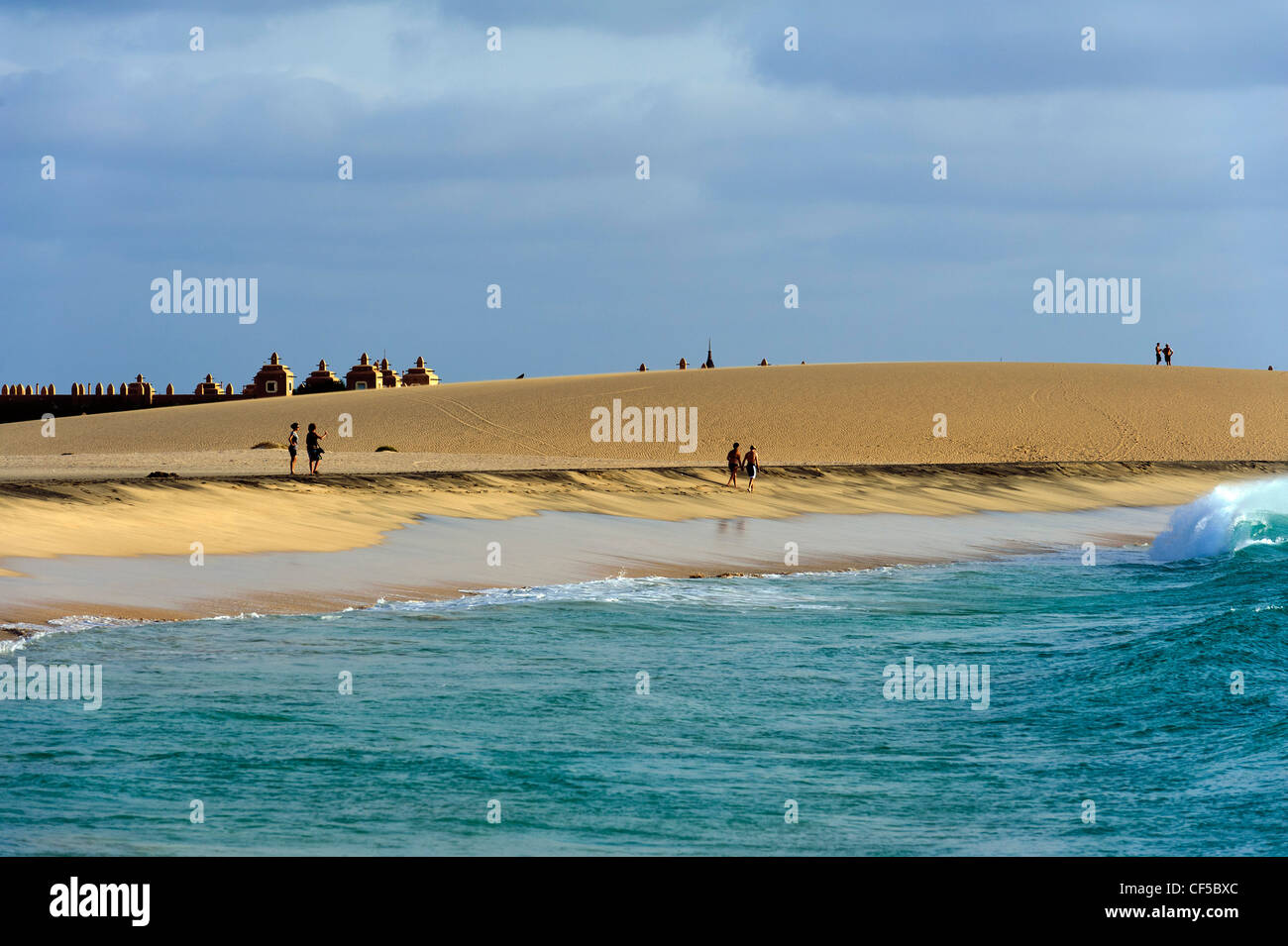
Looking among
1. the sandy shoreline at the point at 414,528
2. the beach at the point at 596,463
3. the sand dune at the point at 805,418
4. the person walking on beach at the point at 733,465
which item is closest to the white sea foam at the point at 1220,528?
the sandy shoreline at the point at 414,528

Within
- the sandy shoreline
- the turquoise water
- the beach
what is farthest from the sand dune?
the turquoise water

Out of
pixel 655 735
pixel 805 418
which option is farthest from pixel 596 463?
pixel 655 735

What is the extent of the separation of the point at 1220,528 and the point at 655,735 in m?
22.5

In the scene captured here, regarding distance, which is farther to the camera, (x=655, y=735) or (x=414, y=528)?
(x=414, y=528)

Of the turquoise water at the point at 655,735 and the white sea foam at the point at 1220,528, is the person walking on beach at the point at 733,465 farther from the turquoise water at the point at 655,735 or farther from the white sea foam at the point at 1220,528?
the turquoise water at the point at 655,735

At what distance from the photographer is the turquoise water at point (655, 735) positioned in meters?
9.63

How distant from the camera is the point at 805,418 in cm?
7094

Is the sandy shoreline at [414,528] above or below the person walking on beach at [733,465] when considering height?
below

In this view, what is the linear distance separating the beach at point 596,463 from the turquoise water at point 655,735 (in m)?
3.78

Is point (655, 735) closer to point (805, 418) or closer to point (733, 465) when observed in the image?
point (733, 465)

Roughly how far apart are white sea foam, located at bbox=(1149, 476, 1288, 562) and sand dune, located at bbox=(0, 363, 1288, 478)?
66.5ft

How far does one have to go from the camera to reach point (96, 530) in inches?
920
